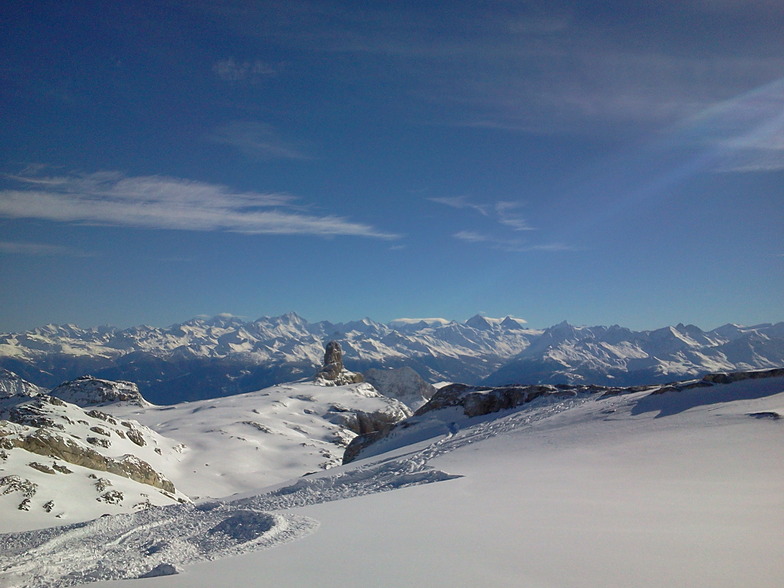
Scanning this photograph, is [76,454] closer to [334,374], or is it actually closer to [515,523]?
[515,523]

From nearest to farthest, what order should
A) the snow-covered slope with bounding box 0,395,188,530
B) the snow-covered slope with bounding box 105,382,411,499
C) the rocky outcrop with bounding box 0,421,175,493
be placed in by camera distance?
the snow-covered slope with bounding box 0,395,188,530
the rocky outcrop with bounding box 0,421,175,493
the snow-covered slope with bounding box 105,382,411,499

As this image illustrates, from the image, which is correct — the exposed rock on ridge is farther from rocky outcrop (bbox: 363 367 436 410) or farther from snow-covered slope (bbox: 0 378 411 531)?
rocky outcrop (bbox: 363 367 436 410)

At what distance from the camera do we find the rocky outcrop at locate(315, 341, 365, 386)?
128 meters

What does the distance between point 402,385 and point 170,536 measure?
139084 mm

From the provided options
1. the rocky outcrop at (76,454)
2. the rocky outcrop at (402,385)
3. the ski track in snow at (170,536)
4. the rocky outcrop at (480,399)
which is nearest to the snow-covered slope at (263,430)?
the rocky outcrop at (76,454)

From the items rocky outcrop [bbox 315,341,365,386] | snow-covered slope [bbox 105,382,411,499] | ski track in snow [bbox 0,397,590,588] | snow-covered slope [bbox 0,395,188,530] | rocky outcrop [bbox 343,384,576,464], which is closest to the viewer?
ski track in snow [bbox 0,397,590,588]

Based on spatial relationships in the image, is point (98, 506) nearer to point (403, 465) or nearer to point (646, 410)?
point (403, 465)

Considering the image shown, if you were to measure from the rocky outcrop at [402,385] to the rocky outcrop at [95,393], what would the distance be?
7029 centimetres

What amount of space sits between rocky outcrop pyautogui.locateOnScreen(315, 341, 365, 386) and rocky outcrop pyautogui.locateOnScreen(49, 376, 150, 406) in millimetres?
44462

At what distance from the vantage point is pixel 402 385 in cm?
14975

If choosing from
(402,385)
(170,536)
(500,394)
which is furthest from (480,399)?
(402,385)

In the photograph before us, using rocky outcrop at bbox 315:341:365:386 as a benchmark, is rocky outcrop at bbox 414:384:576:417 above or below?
below

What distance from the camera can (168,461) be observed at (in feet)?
197

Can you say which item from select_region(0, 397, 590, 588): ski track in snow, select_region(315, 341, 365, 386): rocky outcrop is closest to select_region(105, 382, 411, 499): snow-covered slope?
select_region(315, 341, 365, 386): rocky outcrop
